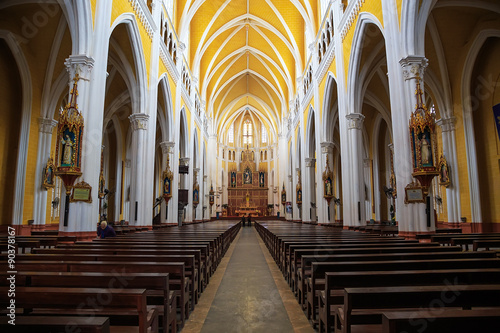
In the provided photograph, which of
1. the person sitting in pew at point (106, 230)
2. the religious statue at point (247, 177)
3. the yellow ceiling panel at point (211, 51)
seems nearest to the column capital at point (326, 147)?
the person sitting in pew at point (106, 230)

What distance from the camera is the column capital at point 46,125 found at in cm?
1348

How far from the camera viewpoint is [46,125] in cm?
1359

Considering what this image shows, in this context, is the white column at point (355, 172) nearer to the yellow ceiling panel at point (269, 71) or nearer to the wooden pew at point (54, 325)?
the wooden pew at point (54, 325)

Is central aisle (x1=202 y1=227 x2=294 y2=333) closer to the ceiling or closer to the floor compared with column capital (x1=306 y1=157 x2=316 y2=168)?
closer to the floor

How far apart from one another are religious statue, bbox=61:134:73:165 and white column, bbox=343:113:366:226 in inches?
393

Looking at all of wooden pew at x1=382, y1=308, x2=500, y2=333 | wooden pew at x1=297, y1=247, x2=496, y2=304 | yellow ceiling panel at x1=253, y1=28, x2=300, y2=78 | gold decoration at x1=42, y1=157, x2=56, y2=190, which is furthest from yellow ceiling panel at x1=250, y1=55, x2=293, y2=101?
wooden pew at x1=382, y1=308, x2=500, y2=333

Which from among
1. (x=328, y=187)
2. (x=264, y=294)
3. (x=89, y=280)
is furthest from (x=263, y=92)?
(x=89, y=280)

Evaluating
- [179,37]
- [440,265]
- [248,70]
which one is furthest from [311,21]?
[440,265]

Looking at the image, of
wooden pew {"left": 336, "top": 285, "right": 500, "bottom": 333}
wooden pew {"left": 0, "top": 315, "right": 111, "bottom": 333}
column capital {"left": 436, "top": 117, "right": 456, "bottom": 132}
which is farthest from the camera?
column capital {"left": 436, "top": 117, "right": 456, "bottom": 132}

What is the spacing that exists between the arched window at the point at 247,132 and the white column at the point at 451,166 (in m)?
33.4

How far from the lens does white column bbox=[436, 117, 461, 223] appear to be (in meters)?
13.0

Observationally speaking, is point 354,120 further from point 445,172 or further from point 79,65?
point 79,65

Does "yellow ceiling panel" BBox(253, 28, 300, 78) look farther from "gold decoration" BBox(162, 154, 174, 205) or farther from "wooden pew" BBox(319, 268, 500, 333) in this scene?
"wooden pew" BBox(319, 268, 500, 333)

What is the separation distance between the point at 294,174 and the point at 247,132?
63.6ft
